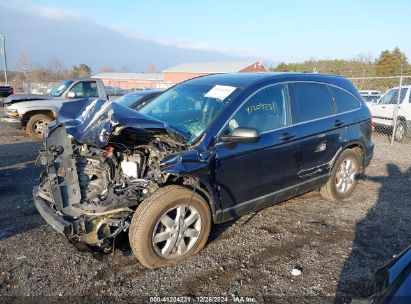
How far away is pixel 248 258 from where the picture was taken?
3.80 m

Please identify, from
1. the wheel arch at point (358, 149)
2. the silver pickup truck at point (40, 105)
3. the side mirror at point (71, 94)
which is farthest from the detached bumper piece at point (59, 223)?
the side mirror at point (71, 94)

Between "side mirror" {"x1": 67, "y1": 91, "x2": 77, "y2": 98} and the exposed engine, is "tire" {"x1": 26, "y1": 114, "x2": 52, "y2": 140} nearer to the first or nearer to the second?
"side mirror" {"x1": 67, "y1": 91, "x2": 77, "y2": 98}

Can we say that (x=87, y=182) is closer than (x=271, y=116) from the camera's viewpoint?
Yes

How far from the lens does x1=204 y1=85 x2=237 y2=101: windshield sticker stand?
413 centimetres

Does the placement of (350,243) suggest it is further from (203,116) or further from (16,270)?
(16,270)

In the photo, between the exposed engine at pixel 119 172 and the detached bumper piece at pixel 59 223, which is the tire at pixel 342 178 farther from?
the detached bumper piece at pixel 59 223

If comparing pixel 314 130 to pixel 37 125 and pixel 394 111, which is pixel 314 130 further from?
pixel 37 125

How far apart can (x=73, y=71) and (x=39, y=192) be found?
6665cm

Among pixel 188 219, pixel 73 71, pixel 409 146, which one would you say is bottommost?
pixel 409 146

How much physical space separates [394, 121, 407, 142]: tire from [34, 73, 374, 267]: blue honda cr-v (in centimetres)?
803

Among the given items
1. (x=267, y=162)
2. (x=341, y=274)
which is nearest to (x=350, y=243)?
(x=341, y=274)

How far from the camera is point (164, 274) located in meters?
3.48

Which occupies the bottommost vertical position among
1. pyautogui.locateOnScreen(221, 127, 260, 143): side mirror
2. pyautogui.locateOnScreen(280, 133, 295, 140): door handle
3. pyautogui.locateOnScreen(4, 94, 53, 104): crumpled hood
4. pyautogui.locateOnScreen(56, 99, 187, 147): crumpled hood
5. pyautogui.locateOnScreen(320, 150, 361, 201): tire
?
pyautogui.locateOnScreen(320, 150, 361, 201): tire

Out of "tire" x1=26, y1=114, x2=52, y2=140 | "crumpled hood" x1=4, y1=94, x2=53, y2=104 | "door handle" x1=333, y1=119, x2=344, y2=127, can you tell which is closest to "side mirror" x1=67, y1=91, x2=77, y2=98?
"crumpled hood" x1=4, y1=94, x2=53, y2=104
